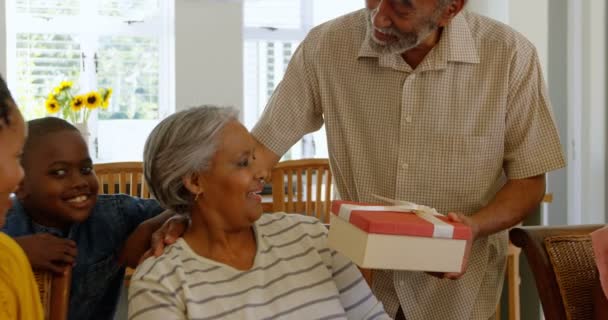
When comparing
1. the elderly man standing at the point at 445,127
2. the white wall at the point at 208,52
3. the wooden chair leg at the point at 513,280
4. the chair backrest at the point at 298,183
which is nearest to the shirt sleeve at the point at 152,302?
the elderly man standing at the point at 445,127

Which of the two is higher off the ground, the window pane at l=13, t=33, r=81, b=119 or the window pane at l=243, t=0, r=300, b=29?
the window pane at l=243, t=0, r=300, b=29

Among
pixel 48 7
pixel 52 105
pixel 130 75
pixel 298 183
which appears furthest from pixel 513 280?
pixel 48 7

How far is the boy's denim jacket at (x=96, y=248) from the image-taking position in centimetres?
179

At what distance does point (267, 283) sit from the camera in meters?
1.69

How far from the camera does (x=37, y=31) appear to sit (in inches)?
207

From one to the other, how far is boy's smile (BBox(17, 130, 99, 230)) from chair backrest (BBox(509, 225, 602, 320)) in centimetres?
91

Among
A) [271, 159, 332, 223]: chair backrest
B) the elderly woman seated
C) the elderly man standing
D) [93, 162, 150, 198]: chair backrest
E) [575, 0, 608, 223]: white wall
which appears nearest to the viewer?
the elderly woman seated

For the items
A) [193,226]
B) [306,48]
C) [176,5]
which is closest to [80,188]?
[193,226]

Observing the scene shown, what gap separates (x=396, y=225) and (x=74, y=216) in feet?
2.24

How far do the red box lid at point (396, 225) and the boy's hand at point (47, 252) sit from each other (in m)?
0.53

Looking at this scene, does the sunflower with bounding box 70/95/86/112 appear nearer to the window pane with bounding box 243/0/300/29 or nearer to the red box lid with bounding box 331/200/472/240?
the window pane with bounding box 243/0/300/29

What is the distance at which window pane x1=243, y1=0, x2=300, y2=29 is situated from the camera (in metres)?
5.73

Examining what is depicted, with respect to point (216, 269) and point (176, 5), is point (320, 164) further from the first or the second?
point (176, 5)

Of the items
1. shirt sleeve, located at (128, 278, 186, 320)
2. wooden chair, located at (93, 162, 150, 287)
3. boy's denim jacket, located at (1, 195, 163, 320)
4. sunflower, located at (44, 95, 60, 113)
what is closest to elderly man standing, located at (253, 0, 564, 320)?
boy's denim jacket, located at (1, 195, 163, 320)
